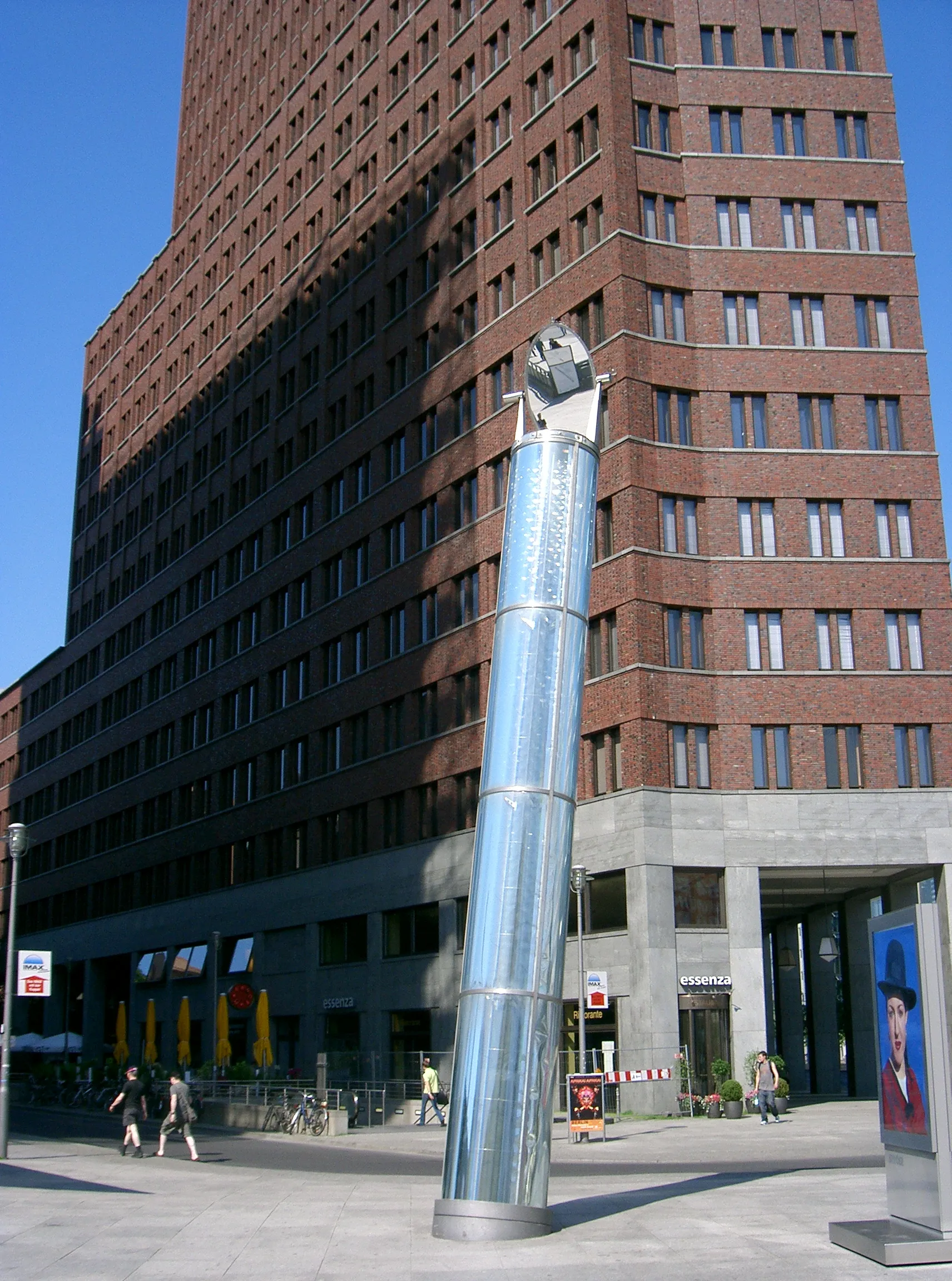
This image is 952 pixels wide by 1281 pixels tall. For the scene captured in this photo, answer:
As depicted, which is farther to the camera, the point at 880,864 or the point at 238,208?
the point at 238,208

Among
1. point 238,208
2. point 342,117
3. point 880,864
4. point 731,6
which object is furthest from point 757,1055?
point 238,208

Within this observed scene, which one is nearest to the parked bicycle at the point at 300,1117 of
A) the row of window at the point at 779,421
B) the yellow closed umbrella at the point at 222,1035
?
the yellow closed umbrella at the point at 222,1035

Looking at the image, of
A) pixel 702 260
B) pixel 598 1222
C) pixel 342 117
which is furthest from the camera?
pixel 342 117

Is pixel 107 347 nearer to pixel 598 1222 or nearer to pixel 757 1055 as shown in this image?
pixel 757 1055

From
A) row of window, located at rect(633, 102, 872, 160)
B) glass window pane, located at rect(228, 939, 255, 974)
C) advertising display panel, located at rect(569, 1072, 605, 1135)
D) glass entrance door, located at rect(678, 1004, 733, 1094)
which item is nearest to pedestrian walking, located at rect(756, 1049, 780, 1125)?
glass entrance door, located at rect(678, 1004, 733, 1094)

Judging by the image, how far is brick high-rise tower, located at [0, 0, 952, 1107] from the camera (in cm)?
4441

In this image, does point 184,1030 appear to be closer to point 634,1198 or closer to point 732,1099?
point 732,1099

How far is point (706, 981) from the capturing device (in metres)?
42.5

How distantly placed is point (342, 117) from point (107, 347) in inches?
1504

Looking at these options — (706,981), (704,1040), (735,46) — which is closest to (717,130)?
(735,46)

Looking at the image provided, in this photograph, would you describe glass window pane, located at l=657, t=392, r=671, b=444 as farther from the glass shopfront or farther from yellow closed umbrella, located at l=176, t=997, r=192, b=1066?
yellow closed umbrella, located at l=176, t=997, r=192, b=1066

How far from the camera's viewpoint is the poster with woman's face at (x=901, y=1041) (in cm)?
1295

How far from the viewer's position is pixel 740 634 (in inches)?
1799

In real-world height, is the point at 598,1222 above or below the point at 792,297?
below
